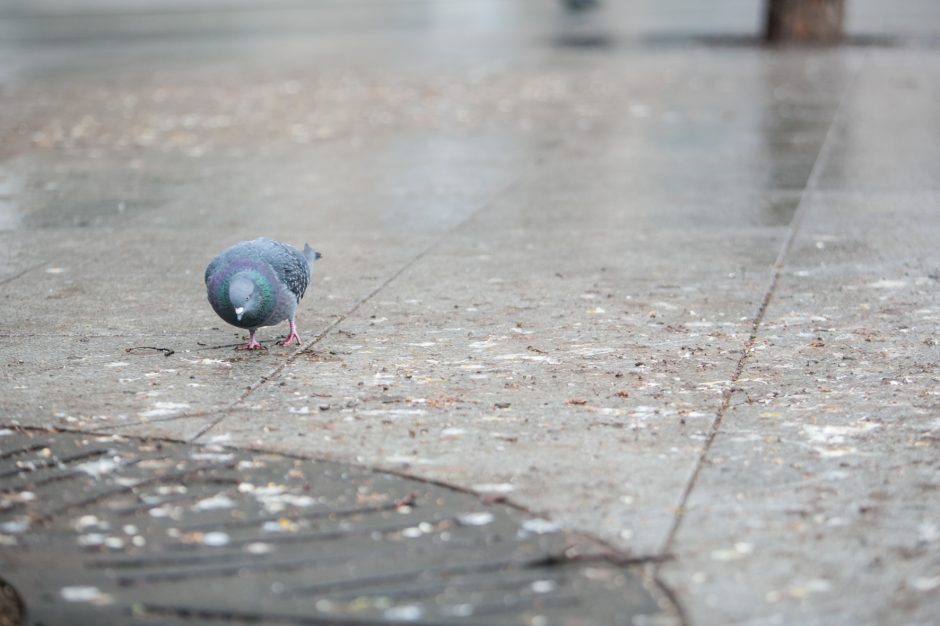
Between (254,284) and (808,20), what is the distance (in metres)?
16.3

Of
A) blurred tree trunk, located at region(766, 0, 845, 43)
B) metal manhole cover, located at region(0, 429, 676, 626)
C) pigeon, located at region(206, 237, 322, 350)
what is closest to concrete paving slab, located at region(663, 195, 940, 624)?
metal manhole cover, located at region(0, 429, 676, 626)

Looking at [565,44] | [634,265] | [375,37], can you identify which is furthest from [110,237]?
[375,37]

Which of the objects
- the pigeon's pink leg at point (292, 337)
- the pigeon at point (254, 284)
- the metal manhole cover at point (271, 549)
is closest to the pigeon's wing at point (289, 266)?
the pigeon at point (254, 284)

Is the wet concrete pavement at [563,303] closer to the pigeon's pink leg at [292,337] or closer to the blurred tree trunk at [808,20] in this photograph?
the pigeon's pink leg at [292,337]

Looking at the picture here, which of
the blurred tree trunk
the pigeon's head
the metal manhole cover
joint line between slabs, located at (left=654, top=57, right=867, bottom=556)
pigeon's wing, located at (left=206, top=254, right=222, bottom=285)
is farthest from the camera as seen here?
the blurred tree trunk

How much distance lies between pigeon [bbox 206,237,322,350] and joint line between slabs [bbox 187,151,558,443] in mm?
194

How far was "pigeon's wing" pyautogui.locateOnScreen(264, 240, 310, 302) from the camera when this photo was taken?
595 cm

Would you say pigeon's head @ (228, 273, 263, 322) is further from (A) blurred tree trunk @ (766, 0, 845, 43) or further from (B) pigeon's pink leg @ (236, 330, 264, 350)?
(A) blurred tree trunk @ (766, 0, 845, 43)

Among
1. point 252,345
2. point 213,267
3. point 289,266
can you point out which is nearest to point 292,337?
point 252,345

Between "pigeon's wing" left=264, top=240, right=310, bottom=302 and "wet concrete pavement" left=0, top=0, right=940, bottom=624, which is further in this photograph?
"pigeon's wing" left=264, top=240, right=310, bottom=302

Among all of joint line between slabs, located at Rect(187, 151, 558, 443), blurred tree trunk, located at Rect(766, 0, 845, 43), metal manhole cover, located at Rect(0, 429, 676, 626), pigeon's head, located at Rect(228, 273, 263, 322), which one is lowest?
blurred tree trunk, located at Rect(766, 0, 845, 43)

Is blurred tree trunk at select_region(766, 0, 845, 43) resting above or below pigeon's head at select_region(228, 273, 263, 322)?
below

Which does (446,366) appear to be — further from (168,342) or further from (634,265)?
(634,265)

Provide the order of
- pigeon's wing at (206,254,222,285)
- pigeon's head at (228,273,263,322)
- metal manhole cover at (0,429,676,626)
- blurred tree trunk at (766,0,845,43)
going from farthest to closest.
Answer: blurred tree trunk at (766,0,845,43) → pigeon's wing at (206,254,222,285) → pigeon's head at (228,273,263,322) → metal manhole cover at (0,429,676,626)
